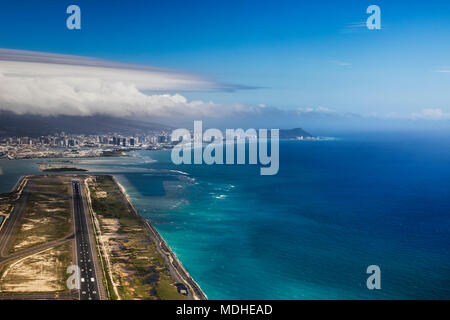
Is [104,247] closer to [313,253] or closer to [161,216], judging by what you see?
[161,216]

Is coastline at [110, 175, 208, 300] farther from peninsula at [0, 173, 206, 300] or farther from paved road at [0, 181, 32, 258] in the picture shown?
paved road at [0, 181, 32, 258]

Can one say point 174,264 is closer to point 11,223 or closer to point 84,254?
point 84,254

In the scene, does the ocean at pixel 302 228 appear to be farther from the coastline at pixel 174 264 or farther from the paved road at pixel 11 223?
the paved road at pixel 11 223

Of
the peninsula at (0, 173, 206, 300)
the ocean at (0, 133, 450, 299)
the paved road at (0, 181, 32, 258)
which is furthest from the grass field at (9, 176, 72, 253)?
A: the ocean at (0, 133, 450, 299)

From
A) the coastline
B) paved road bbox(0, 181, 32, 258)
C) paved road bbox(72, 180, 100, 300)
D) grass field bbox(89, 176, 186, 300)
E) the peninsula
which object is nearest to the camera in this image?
paved road bbox(72, 180, 100, 300)

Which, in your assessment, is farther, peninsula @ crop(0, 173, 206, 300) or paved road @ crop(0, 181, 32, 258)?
paved road @ crop(0, 181, 32, 258)

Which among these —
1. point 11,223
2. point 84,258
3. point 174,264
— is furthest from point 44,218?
point 174,264
